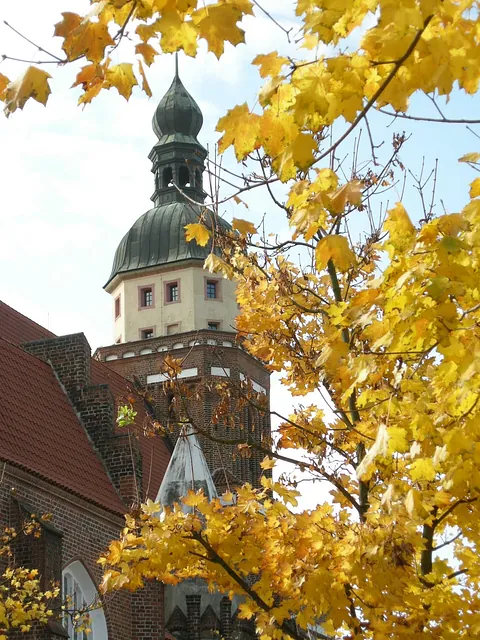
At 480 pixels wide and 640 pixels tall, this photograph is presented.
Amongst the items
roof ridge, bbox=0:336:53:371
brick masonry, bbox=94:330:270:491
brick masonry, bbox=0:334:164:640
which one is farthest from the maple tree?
brick masonry, bbox=94:330:270:491

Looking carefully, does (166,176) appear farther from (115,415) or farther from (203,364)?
(115,415)

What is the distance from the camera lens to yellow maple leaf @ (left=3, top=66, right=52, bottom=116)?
164 inches

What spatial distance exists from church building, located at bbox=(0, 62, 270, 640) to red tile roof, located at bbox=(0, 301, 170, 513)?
0.16 ft

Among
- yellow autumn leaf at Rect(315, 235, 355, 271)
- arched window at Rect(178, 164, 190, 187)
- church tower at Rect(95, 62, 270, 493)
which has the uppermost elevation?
arched window at Rect(178, 164, 190, 187)

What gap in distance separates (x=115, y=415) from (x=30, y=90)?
23.4 meters

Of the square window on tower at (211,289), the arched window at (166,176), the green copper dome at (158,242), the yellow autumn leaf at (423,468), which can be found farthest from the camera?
the arched window at (166,176)

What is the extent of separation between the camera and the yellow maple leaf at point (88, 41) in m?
4.11

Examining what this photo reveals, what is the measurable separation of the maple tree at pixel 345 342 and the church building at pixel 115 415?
1000 millimetres

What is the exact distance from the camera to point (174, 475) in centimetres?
2323

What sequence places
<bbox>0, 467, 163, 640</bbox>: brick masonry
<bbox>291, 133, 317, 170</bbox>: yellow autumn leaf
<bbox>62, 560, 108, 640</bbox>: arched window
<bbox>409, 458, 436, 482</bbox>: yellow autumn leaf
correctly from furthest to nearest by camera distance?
<bbox>62, 560, 108, 640</bbox>: arched window → <bbox>0, 467, 163, 640</bbox>: brick masonry → <bbox>409, 458, 436, 482</bbox>: yellow autumn leaf → <bbox>291, 133, 317, 170</bbox>: yellow autumn leaf

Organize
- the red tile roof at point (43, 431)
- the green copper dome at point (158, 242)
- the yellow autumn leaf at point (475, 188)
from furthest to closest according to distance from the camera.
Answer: the green copper dome at point (158, 242) < the red tile roof at point (43, 431) < the yellow autumn leaf at point (475, 188)

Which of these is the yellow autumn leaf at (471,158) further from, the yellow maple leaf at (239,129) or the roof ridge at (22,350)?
the roof ridge at (22,350)

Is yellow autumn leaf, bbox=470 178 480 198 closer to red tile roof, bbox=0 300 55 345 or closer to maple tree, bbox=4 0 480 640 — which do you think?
maple tree, bbox=4 0 480 640

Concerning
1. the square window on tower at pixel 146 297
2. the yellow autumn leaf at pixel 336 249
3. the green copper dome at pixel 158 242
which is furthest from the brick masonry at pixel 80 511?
the yellow autumn leaf at pixel 336 249
